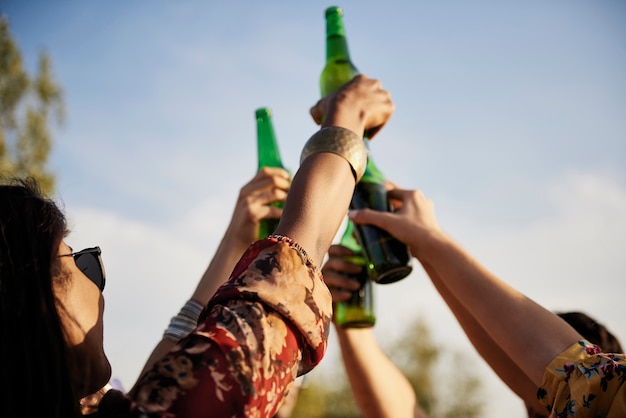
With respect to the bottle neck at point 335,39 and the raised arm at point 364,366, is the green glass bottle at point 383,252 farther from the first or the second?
the bottle neck at point 335,39

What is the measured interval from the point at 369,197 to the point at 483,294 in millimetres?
947

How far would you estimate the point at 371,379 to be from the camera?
306cm

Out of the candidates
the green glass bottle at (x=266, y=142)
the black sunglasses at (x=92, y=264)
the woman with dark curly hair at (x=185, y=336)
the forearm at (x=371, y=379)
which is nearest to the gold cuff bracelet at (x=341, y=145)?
the woman with dark curly hair at (x=185, y=336)

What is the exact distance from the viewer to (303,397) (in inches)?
1405

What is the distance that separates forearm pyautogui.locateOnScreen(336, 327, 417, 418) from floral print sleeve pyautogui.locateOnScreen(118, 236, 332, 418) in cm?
169

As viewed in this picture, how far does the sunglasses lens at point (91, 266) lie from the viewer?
5.39 ft

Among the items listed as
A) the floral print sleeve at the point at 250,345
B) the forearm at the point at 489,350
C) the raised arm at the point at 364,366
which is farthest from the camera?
the raised arm at the point at 364,366

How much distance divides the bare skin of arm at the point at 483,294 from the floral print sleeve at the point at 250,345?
789mm

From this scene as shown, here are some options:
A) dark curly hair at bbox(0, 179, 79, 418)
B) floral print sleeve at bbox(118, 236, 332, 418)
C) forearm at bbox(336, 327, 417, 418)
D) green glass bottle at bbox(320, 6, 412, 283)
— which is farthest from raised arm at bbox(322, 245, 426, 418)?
dark curly hair at bbox(0, 179, 79, 418)

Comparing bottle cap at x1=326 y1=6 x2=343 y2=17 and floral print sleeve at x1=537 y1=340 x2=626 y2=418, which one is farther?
bottle cap at x1=326 y1=6 x2=343 y2=17

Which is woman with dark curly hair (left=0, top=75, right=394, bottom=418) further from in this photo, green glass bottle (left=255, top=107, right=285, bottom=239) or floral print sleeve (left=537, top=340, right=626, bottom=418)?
green glass bottle (left=255, top=107, right=285, bottom=239)

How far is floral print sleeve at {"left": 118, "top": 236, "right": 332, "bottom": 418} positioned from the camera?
124cm

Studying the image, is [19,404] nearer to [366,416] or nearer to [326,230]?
[326,230]

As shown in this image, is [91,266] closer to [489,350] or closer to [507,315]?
[507,315]
